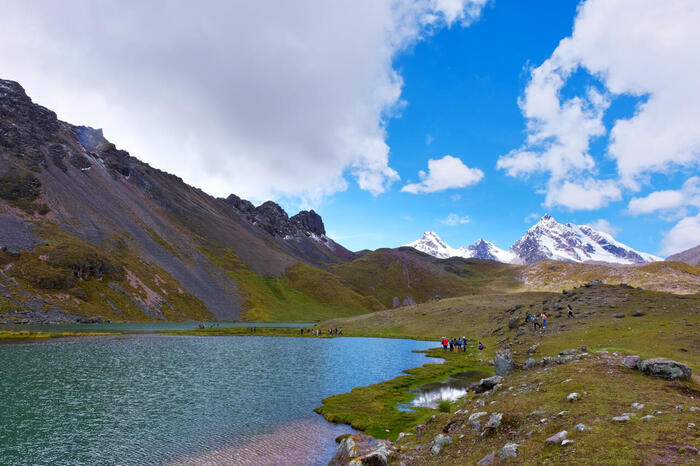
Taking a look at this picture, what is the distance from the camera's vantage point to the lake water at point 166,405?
24.7m

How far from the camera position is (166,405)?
115ft

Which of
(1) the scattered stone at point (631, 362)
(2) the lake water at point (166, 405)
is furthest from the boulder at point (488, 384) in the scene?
(2) the lake water at point (166, 405)

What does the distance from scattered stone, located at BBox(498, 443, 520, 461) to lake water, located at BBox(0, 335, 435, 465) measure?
552 inches

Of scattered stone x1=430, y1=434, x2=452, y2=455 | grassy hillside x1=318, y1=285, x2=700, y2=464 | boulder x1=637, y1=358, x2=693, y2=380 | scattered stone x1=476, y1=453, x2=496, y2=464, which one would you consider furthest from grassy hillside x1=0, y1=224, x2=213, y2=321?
boulder x1=637, y1=358, x2=693, y2=380

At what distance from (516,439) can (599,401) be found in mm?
5743

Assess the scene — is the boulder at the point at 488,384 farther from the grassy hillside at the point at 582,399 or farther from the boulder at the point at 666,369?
the boulder at the point at 666,369

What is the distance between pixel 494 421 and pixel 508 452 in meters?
4.53

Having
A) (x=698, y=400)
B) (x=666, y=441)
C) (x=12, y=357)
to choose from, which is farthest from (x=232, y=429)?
(x=12, y=357)

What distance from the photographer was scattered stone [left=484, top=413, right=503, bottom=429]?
1866cm

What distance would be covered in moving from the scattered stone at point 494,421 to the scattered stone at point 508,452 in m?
3.56

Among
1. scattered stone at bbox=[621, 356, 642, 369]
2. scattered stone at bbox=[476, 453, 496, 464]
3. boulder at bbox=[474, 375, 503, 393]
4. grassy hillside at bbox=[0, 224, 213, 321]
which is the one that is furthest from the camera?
grassy hillside at bbox=[0, 224, 213, 321]

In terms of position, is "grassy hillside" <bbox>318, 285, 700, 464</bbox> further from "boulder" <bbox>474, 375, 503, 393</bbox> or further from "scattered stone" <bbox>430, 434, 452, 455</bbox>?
"boulder" <bbox>474, 375, 503, 393</bbox>

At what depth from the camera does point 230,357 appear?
222 feet

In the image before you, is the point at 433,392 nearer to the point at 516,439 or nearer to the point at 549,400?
the point at 549,400
